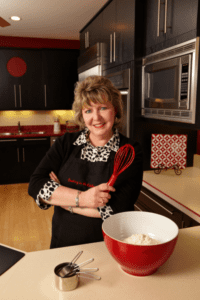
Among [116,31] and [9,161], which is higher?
[116,31]

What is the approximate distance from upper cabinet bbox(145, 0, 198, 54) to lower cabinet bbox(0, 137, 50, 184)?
9.34ft

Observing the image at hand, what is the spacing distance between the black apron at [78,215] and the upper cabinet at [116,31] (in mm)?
1296

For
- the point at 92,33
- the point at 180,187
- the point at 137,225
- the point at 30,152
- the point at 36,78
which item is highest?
the point at 92,33

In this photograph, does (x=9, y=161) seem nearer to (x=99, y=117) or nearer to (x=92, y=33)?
(x=92, y=33)

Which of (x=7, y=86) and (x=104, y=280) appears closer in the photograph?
(x=104, y=280)

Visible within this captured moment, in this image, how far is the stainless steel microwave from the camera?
1609 mm

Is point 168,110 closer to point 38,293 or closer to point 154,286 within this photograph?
point 154,286

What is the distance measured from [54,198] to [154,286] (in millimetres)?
616

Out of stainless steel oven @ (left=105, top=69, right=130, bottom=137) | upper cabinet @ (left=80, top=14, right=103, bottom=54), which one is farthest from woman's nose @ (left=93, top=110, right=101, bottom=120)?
upper cabinet @ (left=80, top=14, right=103, bottom=54)

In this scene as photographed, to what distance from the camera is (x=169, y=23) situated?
1808mm

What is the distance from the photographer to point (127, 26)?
231 centimetres

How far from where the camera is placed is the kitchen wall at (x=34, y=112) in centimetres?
460

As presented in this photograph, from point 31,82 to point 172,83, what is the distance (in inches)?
132

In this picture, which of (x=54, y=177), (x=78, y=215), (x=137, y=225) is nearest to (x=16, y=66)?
(x=54, y=177)
